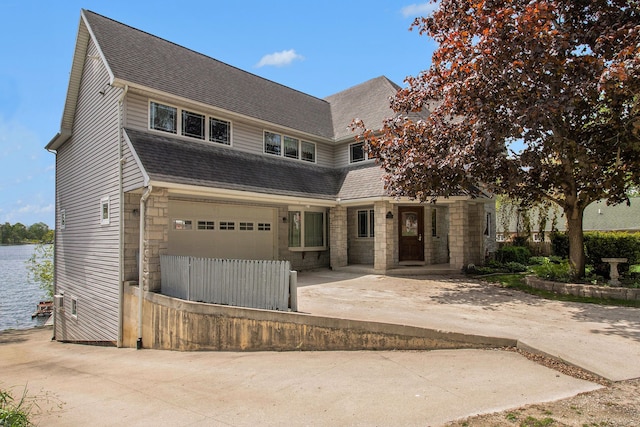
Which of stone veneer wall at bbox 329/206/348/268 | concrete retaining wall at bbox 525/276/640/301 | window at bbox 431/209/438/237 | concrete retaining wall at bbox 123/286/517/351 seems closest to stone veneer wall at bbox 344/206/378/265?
stone veneer wall at bbox 329/206/348/268

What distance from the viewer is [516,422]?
3.82 metres

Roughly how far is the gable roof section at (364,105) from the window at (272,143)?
9.85ft

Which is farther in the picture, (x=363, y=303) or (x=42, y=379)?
(x=363, y=303)

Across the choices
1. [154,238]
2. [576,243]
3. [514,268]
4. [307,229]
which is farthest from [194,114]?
[514,268]

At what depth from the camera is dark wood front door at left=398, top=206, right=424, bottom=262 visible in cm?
1564

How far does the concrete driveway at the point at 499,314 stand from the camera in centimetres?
571

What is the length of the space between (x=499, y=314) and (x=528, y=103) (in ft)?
15.6

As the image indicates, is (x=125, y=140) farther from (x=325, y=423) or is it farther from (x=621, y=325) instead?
(x=621, y=325)

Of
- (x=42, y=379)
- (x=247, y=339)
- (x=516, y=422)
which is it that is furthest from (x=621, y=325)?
(x=42, y=379)

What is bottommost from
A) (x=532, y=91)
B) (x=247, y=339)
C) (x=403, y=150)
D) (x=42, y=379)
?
(x=42, y=379)

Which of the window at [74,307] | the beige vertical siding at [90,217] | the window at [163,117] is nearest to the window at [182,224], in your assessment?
the beige vertical siding at [90,217]

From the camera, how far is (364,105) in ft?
59.2

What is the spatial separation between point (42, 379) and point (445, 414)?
25.2 ft

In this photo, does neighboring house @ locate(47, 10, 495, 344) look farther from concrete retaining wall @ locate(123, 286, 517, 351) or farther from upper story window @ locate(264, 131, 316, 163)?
concrete retaining wall @ locate(123, 286, 517, 351)
